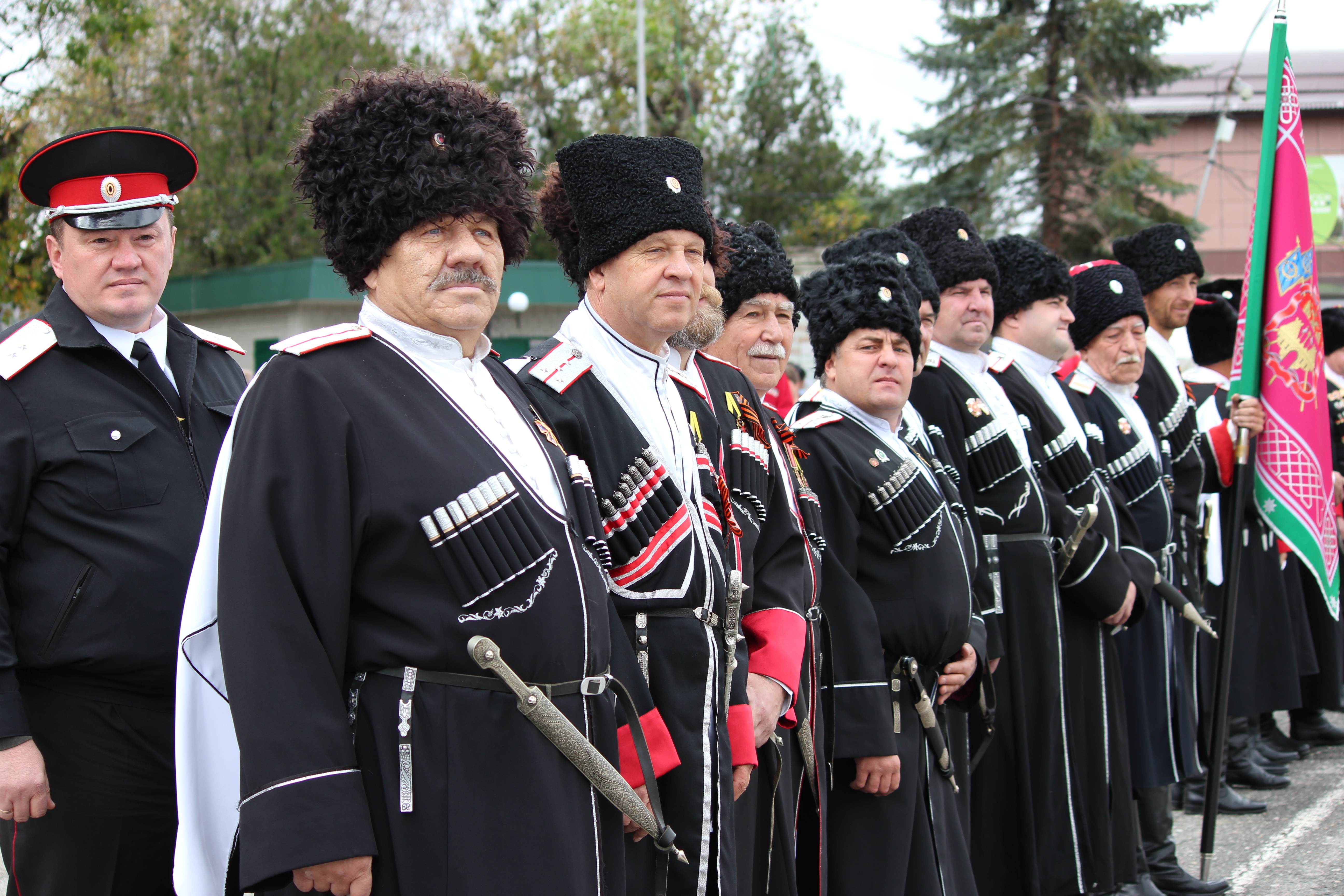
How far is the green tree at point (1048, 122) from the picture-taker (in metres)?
18.4

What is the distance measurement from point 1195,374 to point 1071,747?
327 centimetres

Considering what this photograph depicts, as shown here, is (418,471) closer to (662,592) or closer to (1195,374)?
(662,592)

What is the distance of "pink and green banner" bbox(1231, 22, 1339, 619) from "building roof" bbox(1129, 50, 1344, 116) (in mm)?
18747

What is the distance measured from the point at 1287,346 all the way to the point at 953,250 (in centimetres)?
146

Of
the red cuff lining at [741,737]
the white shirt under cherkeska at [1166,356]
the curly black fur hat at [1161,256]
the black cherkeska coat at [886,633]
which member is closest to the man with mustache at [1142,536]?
the white shirt under cherkeska at [1166,356]

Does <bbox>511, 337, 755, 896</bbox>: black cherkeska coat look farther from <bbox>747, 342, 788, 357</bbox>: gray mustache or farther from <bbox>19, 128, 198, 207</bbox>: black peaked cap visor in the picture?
<bbox>747, 342, 788, 357</bbox>: gray mustache

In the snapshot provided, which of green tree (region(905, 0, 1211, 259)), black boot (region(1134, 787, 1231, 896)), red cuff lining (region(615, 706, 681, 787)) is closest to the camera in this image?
red cuff lining (region(615, 706, 681, 787))

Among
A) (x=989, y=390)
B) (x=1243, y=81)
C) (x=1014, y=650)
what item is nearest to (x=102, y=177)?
(x=989, y=390)

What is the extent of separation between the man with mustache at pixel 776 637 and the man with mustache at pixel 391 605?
2.61 ft

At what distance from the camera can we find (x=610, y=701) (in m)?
2.42

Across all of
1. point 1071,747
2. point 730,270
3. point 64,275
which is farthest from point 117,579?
point 1071,747

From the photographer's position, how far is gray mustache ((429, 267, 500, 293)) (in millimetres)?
2438

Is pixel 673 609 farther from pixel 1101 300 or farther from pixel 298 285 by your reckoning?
pixel 298 285

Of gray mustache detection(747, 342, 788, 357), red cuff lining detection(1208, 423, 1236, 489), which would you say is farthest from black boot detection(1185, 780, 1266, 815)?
gray mustache detection(747, 342, 788, 357)
